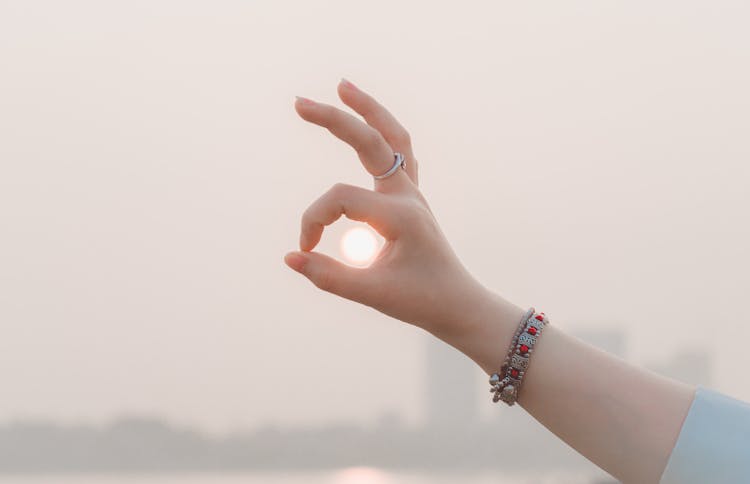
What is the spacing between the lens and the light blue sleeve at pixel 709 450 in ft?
1.87

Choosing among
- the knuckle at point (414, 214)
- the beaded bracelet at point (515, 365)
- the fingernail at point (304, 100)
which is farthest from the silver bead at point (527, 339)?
the fingernail at point (304, 100)

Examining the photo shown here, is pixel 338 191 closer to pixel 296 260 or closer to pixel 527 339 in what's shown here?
pixel 296 260

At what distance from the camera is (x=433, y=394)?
18.8 ft

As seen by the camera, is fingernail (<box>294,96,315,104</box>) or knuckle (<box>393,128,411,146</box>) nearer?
Result: fingernail (<box>294,96,315,104</box>)

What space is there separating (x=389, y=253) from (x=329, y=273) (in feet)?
0.20

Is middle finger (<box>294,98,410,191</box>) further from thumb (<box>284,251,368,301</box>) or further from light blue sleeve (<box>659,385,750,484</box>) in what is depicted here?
light blue sleeve (<box>659,385,750,484</box>)

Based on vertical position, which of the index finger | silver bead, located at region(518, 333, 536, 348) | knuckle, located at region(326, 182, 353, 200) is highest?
the index finger

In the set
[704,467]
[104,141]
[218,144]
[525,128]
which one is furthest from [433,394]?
[704,467]

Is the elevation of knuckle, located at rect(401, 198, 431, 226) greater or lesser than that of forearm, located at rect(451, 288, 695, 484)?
greater

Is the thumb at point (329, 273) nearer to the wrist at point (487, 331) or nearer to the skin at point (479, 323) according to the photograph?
the skin at point (479, 323)

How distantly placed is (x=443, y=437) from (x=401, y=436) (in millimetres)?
1124

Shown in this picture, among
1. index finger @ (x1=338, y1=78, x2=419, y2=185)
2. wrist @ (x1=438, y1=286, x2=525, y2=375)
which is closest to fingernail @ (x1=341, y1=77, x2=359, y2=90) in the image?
index finger @ (x1=338, y1=78, x2=419, y2=185)

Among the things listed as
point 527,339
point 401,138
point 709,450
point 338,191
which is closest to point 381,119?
point 401,138

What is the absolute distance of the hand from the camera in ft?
1.74
